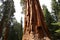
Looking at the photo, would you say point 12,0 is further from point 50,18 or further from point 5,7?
point 50,18

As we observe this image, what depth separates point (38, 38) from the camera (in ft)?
38.9

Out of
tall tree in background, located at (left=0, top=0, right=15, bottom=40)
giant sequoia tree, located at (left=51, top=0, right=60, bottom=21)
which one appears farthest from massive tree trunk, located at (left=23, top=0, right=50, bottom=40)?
giant sequoia tree, located at (left=51, top=0, right=60, bottom=21)

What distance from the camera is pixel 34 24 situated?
1245 cm

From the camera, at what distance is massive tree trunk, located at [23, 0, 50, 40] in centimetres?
1209

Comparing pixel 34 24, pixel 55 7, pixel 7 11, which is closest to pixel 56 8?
pixel 55 7

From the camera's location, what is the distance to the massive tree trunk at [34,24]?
39.7 feet

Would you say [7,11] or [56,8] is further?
[56,8]

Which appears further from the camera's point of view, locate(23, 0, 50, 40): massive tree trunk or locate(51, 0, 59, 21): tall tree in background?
locate(51, 0, 59, 21): tall tree in background

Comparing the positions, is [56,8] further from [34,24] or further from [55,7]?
[34,24]

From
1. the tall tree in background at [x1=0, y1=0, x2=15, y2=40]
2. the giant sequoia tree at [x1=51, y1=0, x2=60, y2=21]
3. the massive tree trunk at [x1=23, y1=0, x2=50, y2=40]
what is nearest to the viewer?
the massive tree trunk at [x1=23, y1=0, x2=50, y2=40]

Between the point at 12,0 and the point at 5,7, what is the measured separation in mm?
1850

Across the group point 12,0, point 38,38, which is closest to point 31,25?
point 38,38

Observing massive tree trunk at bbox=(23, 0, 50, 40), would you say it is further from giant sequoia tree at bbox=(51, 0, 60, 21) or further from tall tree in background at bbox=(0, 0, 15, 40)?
giant sequoia tree at bbox=(51, 0, 60, 21)

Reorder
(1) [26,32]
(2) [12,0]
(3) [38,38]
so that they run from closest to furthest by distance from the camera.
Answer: (3) [38,38], (1) [26,32], (2) [12,0]
